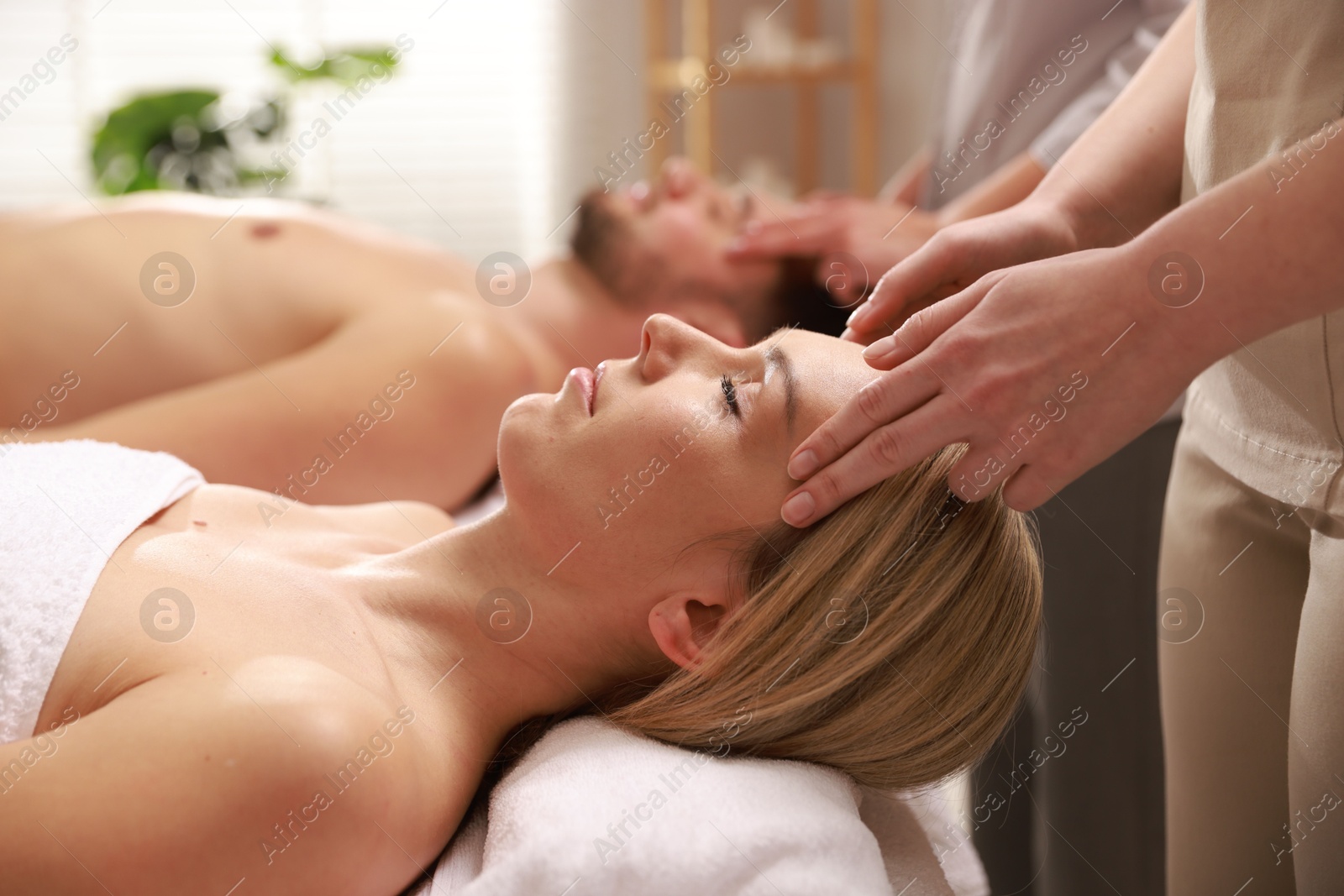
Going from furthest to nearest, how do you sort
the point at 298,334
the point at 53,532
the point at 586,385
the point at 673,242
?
the point at 673,242
the point at 298,334
the point at 586,385
the point at 53,532

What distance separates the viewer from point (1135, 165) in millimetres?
1135

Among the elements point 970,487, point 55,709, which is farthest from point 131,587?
point 970,487

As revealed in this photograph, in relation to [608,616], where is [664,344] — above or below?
above

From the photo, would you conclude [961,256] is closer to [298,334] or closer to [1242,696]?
[1242,696]

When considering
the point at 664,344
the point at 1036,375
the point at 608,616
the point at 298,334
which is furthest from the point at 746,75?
the point at 1036,375

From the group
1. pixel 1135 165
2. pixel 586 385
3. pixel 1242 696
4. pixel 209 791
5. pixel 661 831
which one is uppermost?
pixel 1135 165

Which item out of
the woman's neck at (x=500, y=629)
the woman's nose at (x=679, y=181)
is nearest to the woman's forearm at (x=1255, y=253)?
the woman's neck at (x=500, y=629)

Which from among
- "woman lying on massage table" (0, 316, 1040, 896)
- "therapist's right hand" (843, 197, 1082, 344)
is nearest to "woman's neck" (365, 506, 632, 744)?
"woman lying on massage table" (0, 316, 1040, 896)

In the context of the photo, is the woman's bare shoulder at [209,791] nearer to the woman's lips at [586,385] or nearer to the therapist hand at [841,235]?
the woman's lips at [586,385]

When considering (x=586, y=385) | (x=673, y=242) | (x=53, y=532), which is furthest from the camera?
(x=673, y=242)

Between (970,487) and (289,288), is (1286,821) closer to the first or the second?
(970,487)

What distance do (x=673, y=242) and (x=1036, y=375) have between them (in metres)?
1.49

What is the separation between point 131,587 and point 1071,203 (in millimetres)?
1017

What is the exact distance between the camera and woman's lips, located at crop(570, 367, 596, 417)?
1065mm
